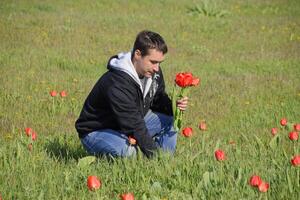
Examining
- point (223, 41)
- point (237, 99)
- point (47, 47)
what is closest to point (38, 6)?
point (47, 47)

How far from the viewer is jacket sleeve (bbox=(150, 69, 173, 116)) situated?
17.1 feet

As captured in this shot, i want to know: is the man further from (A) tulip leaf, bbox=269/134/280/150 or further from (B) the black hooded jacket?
(A) tulip leaf, bbox=269/134/280/150

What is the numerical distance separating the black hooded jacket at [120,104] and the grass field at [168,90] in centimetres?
24

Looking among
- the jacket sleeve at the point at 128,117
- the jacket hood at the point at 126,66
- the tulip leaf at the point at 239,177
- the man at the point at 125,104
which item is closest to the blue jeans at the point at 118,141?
the man at the point at 125,104

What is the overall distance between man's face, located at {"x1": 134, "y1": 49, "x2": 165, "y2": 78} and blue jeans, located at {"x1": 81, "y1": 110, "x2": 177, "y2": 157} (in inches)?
20.4

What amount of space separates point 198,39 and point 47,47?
3172mm

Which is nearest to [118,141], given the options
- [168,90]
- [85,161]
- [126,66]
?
[85,161]

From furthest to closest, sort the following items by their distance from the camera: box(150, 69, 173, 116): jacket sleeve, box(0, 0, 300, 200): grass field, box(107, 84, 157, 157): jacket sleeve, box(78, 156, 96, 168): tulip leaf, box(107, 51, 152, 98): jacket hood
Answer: box(150, 69, 173, 116): jacket sleeve → box(107, 51, 152, 98): jacket hood → box(107, 84, 157, 157): jacket sleeve → box(78, 156, 96, 168): tulip leaf → box(0, 0, 300, 200): grass field

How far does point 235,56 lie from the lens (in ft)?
33.4

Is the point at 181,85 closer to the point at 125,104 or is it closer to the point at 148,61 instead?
the point at 148,61

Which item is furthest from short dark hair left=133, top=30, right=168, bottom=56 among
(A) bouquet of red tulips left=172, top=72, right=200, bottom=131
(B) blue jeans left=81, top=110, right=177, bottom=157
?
(B) blue jeans left=81, top=110, right=177, bottom=157

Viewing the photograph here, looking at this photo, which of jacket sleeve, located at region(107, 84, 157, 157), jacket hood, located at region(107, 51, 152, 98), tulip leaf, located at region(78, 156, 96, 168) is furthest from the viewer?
jacket hood, located at region(107, 51, 152, 98)

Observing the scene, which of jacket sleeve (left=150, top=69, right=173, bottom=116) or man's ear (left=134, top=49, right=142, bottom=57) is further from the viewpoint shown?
jacket sleeve (left=150, top=69, right=173, bottom=116)

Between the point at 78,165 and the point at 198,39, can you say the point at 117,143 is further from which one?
the point at 198,39
